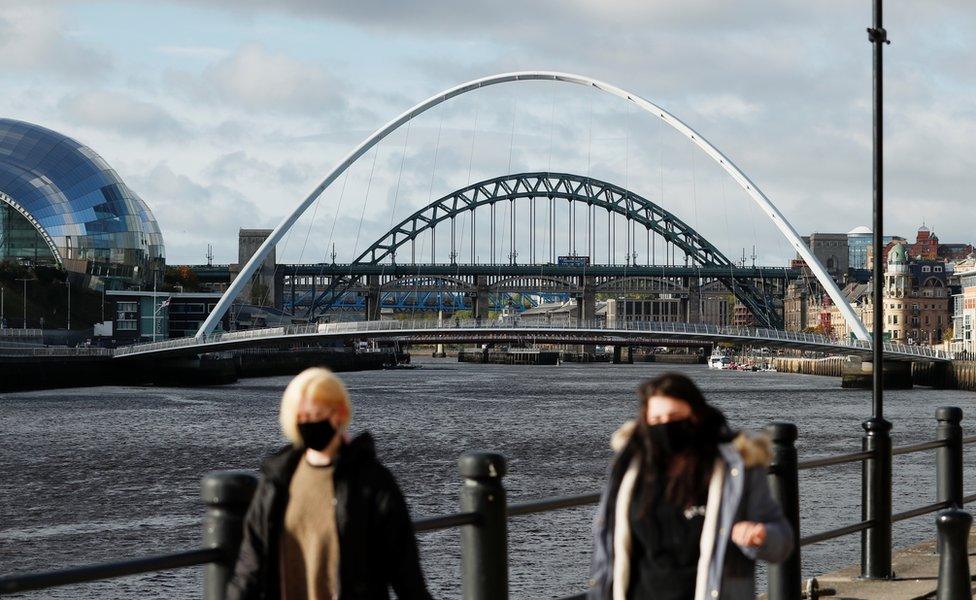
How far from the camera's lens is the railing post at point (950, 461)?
1077 cm

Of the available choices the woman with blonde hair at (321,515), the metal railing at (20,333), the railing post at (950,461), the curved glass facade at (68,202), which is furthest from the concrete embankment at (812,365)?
the woman with blonde hair at (321,515)

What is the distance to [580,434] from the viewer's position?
48.2m

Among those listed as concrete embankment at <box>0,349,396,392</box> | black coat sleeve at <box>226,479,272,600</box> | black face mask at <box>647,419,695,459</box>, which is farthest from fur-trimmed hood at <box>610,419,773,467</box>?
concrete embankment at <box>0,349,396,392</box>

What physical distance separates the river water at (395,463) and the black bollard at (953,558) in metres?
11.1

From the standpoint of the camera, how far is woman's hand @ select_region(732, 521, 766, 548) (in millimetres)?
4863

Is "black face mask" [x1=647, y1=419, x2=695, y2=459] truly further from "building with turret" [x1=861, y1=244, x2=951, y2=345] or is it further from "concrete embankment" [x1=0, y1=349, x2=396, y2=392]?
"building with turret" [x1=861, y1=244, x2=951, y2=345]

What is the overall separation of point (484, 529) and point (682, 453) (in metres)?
1.66

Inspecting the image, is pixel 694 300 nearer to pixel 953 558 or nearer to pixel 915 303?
pixel 915 303

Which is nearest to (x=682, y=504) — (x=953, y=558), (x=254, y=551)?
(x=254, y=551)

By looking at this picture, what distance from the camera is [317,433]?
4766 mm

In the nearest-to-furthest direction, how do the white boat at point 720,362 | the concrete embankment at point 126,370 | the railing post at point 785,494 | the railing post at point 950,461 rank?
the railing post at point 785,494 → the railing post at point 950,461 → the concrete embankment at point 126,370 → the white boat at point 720,362

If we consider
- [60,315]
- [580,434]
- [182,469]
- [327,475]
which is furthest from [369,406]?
[327,475]

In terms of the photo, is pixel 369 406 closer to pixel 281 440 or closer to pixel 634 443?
pixel 281 440

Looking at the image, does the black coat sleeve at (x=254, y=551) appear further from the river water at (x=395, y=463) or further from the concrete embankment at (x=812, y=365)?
the concrete embankment at (x=812, y=365)
